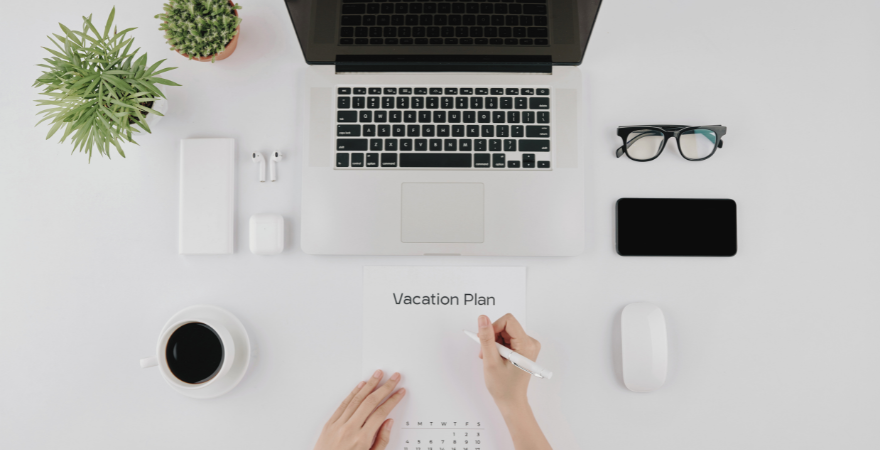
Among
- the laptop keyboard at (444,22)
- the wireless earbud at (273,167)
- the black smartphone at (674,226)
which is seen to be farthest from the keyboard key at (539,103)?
the wireless earbud at (273,167)

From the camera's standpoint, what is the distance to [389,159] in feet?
2.62

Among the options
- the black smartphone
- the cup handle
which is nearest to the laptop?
the black smartphone

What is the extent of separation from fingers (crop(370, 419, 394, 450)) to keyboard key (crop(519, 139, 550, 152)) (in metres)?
0.58

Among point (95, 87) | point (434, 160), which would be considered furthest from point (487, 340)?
point (95, 87)

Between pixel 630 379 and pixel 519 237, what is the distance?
34cm

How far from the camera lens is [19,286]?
2.82 ft

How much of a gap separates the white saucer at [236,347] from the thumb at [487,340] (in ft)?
1.48

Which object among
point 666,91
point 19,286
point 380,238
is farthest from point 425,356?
point 19,286

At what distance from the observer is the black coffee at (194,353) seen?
747mm

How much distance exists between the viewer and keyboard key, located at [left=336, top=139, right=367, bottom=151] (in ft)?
2.63

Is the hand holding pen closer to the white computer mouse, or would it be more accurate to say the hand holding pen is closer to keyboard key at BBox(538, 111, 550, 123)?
the white computer mouse

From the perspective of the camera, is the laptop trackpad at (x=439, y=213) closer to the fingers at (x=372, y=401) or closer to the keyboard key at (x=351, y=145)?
the keyboard key at (x=351, y=145)

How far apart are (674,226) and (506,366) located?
0.43 metres

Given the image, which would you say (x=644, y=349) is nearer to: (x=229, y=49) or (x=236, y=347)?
(x=236, y=347)
